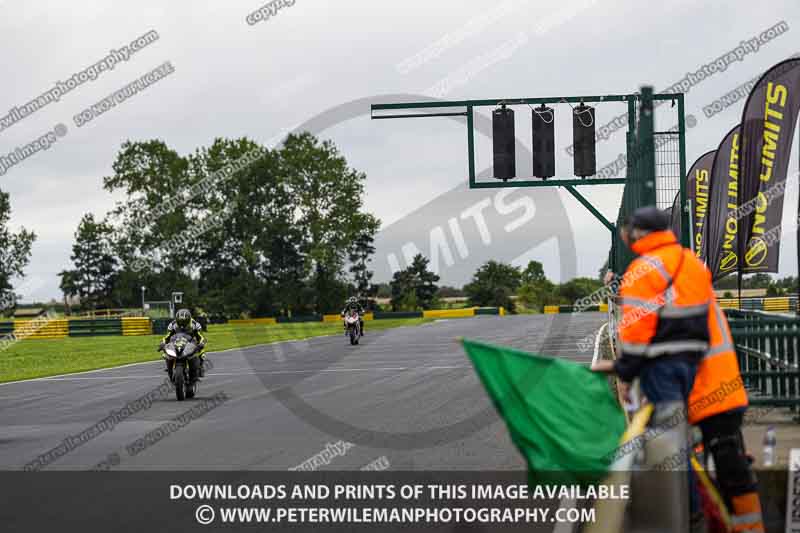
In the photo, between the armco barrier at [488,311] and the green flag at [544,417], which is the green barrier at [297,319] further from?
the green flag at [544,417]

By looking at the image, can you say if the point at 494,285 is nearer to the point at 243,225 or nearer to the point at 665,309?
the point at 243,225

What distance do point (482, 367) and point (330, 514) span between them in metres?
2.39

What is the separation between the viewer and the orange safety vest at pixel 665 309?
16.8 feet

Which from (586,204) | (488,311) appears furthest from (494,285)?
(586,204)

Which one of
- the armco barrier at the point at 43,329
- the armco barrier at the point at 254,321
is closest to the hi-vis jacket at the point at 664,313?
the armco barrier at the point at 43,329

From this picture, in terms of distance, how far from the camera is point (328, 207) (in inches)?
3275

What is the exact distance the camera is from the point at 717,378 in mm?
5441

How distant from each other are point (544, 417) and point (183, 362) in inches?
465

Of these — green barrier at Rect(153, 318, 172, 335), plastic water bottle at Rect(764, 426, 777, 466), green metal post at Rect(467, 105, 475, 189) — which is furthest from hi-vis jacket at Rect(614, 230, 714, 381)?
green barrier at Rect(153, 318, 172, 335)

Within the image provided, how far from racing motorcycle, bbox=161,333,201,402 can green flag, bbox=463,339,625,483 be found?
37.2 feet

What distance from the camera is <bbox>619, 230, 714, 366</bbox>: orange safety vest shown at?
16.8 ft

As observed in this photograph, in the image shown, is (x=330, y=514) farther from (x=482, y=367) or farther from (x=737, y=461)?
(x=737, y=461)

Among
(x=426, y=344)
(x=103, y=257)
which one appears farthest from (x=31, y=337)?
(x=103, y=257)

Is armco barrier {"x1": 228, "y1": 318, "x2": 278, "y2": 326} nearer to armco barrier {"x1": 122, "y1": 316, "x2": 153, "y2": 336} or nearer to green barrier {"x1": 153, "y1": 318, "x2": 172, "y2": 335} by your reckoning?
armco barrier {"x1": 122, "y1": 316, "x2": 153, "y2": 336}
